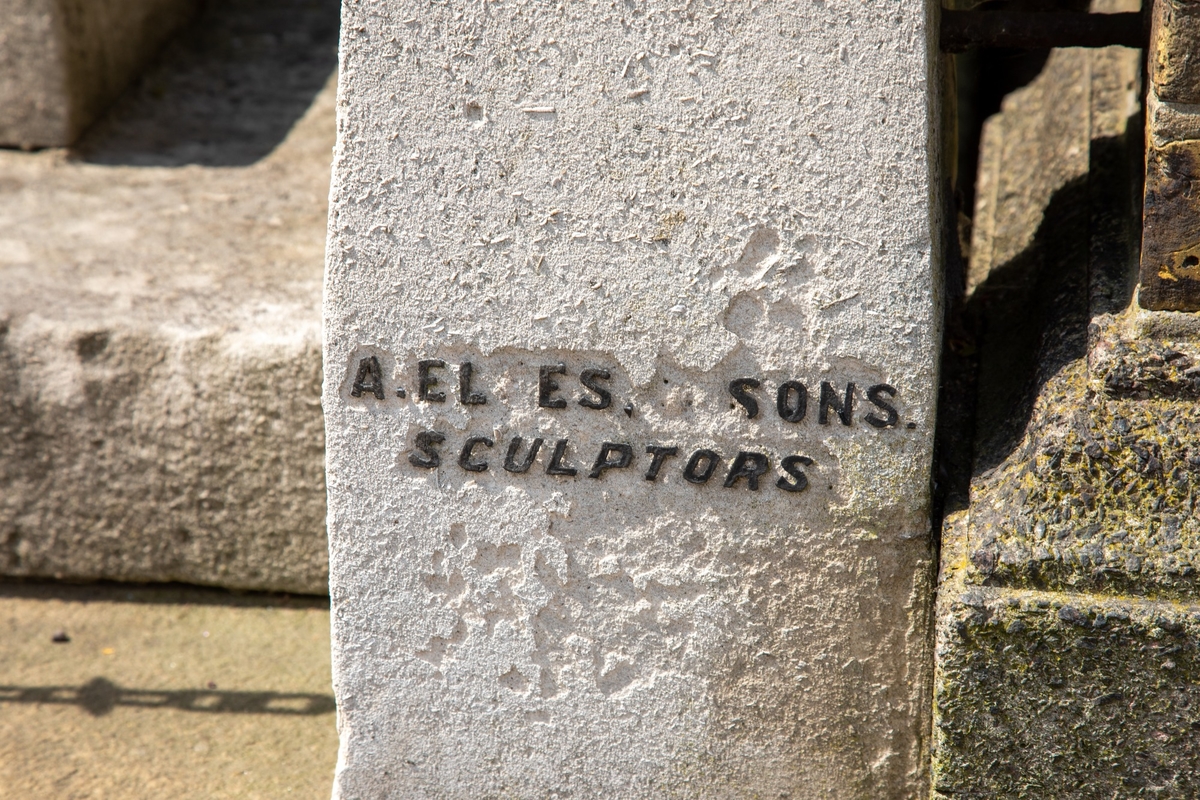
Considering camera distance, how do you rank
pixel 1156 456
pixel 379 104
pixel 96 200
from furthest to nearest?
pixel 96 200
pixel 379 104
pixel 1156 456

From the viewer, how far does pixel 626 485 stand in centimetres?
154

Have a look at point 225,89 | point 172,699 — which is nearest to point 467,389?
point 172,699

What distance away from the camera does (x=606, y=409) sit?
1.52 metres

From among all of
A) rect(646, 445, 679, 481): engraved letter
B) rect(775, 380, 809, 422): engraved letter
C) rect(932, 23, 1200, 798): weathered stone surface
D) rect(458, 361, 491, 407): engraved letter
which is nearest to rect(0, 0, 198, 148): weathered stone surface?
rect(458, 361, 491, 407): engraved letter

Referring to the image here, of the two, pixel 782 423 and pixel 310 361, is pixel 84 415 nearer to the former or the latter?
pixel 310 361

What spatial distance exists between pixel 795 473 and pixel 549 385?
1.16ft

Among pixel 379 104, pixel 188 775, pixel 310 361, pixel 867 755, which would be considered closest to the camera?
pixel 379 104

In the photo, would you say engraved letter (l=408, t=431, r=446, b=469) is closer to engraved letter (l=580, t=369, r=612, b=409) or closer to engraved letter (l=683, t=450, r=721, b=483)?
engraved letter (l=580, t=369, r=612, b=409)

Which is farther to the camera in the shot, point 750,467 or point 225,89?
point 225,89

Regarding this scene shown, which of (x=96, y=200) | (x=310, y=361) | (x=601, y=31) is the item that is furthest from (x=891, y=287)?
(x=96, y=200)

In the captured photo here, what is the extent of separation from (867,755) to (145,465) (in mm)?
1559

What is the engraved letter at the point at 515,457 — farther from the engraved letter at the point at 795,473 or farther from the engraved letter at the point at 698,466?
the engraved letter at the point at 795,473

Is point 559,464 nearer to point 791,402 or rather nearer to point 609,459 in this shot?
point 609,459

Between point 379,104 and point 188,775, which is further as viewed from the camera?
point 188,775
